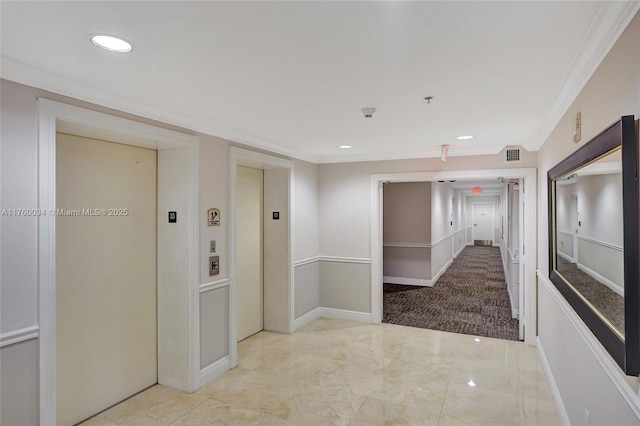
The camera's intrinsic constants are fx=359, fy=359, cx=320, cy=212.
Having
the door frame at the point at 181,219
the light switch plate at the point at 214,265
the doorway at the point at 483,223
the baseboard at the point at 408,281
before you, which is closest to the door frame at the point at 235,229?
the light switch plate at the point at 214,265

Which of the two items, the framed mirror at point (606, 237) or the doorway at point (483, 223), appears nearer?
the framed mirror at point (606, 237)

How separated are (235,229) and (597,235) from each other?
293 centimetres

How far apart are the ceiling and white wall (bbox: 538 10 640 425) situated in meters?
0.10

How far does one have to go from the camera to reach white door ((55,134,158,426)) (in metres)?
2.63

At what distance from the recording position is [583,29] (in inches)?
62.2

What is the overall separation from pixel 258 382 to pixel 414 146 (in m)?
3.18

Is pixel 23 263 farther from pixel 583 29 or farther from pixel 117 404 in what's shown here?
pixel 583 29

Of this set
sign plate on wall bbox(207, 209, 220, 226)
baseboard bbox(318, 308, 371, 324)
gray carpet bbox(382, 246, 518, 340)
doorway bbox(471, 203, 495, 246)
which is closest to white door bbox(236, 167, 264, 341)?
sign plate on wall bbox(207, 209, 220, 226)

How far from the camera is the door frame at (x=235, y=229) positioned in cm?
362

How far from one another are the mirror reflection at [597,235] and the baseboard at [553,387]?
1.05m

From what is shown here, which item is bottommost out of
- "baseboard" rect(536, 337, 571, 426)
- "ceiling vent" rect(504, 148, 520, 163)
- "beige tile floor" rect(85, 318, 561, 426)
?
"beige tile floor" rect(85, 318, 561, 426)

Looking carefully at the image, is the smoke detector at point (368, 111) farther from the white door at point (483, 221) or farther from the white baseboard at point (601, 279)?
the white door at point (483, 221)

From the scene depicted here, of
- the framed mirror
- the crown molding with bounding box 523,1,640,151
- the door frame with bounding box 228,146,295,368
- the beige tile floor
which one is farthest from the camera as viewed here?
the door frame with bounding box 228,146,295,368

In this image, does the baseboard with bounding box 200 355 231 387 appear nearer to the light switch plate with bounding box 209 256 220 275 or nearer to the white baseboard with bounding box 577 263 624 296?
the light switch plate with bounding box 209 256 220 275
